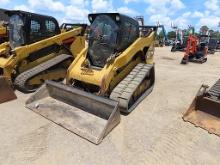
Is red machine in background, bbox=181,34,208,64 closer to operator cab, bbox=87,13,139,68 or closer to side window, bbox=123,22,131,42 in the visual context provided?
side window, bbox=123,22,131,42

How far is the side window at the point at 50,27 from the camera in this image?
721 centimetres

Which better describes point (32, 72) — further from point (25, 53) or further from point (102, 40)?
point (102, 40)

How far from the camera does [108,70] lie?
4992mm

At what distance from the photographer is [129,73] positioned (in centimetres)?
571

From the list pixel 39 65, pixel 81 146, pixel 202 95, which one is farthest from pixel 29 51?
pixel 202 95

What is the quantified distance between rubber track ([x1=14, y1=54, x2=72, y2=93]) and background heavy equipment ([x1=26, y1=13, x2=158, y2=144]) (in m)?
1.01

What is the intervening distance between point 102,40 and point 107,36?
150 millimetres

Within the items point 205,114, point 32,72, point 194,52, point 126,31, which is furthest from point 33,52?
point 194,52

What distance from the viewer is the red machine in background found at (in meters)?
12.5

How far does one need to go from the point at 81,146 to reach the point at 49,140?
0.55 metres

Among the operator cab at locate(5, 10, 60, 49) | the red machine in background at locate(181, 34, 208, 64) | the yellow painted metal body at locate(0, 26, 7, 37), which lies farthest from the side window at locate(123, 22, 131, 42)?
the red machine in background at locate(181, 34, 208, 64)

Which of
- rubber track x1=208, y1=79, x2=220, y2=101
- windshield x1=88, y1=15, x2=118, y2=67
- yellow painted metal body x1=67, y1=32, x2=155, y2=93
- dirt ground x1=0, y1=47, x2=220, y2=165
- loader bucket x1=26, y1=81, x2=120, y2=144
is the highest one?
windshield x1=88, y1=15, x2=118, y2=67

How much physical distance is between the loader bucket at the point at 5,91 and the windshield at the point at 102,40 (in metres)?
2.02

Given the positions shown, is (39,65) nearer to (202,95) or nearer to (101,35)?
(101,35)
